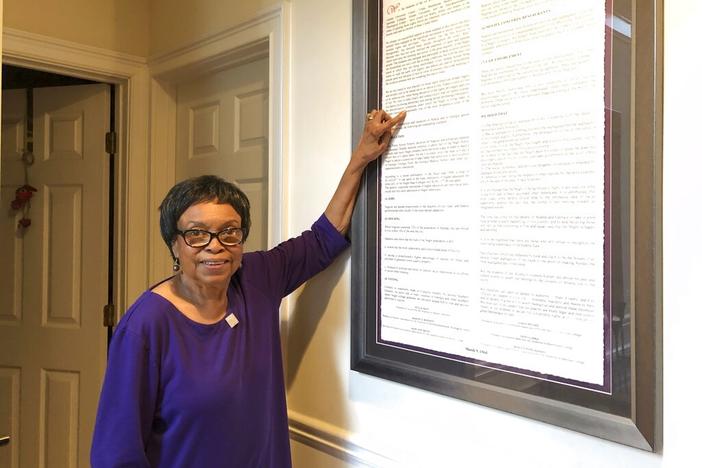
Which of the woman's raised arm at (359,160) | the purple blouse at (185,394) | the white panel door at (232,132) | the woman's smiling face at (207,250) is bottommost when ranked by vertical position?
the purple blouse at (185,394)

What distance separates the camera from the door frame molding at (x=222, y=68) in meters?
1.67

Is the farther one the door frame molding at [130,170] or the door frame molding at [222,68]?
the door frame molding at [130,170]

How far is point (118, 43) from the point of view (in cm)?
228

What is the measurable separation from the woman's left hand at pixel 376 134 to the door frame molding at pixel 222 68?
370mm

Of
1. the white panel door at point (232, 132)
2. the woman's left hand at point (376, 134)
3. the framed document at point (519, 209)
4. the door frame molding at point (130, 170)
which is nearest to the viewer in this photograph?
the framed document at point (519, 209)

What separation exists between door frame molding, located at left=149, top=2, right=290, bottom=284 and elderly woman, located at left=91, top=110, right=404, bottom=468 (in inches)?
13.5

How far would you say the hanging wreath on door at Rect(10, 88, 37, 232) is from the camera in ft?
7.81

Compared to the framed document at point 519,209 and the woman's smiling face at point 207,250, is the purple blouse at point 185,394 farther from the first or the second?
the framed document at point 519,209

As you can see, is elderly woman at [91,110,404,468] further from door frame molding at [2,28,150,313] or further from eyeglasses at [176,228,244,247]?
door frame molding at [2,28,150,313]

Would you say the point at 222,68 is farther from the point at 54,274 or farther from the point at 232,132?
the point at 54,274

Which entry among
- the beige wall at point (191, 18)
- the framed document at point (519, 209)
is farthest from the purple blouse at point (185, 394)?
the beige wall at point (191, 18)

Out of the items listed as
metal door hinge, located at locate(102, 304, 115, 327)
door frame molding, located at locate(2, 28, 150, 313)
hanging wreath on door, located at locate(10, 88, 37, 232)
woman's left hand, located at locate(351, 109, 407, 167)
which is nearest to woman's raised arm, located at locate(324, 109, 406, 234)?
woman's left hand, located at locate(351, 109, 407, 167)

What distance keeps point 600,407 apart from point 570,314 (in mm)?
163

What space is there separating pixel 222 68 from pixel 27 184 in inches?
40.5
